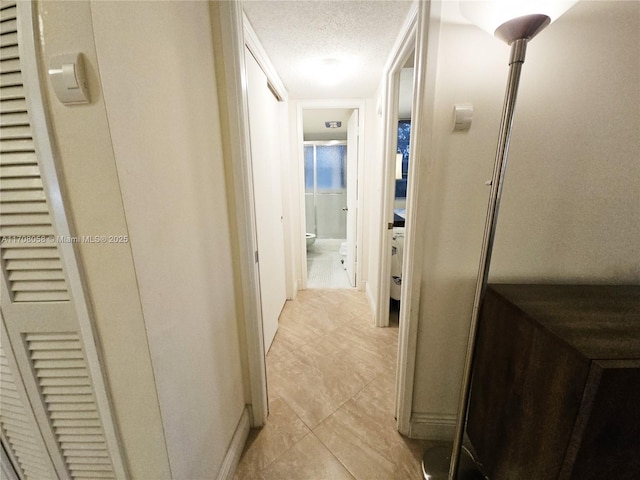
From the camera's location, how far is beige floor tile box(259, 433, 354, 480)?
42.9 inches

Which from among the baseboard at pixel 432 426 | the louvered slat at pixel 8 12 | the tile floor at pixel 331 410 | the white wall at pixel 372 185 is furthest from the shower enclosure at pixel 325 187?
the louvered slat at pixel 8 12

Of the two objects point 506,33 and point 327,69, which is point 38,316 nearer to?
point 506,33

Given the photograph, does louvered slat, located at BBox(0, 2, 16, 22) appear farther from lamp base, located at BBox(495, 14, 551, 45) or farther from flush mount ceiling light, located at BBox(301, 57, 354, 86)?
flush mount ceiling light, located at BBox(301, 57, 354, 86)

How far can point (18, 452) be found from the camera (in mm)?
792

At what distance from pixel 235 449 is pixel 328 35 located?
228 cm

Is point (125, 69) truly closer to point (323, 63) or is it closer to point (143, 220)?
point (143, 220)

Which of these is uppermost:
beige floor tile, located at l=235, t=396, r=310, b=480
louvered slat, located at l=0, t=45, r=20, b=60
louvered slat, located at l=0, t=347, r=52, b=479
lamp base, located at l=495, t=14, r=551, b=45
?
lamp base, located at l=495, t=14, r=551, b=45

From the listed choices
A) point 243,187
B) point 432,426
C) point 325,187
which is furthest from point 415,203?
point 325,187

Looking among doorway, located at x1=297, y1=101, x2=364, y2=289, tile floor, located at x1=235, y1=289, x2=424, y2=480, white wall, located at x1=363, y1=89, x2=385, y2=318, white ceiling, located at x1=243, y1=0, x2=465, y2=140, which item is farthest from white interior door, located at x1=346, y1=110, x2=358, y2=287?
tile floor, located at x1=235, y1=289, x2=424, y2=480

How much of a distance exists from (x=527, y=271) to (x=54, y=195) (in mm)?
1566

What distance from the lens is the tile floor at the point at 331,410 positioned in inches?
44.3

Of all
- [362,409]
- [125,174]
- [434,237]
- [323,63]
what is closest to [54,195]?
[125,174]

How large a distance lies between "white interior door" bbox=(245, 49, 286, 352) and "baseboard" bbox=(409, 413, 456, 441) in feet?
3.13

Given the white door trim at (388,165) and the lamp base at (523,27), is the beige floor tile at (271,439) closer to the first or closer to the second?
the white door trim at (388,165)
